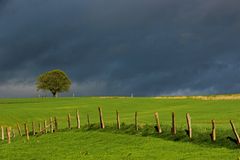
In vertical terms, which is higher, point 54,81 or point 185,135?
point 54,81

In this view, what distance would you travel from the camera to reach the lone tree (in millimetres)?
168500

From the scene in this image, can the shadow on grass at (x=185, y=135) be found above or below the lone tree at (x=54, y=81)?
below

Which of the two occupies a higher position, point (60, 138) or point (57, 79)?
point (57, 79)

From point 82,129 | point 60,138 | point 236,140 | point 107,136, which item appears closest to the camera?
point 236,140

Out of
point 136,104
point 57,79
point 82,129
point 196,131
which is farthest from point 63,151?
point 57,79

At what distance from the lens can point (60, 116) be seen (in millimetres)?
99562

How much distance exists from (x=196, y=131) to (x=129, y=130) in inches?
377

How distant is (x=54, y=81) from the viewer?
168 m

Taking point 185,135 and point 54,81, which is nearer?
point 185,135

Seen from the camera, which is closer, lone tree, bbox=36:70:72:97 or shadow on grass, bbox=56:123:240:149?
shadow on grass, bbox=56:123:240:149

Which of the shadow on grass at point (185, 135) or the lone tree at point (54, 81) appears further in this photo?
the lone tree at point (54, 81)

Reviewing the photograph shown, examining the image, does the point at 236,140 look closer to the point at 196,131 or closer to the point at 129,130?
the point at 196,131

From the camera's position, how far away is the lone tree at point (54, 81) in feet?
553

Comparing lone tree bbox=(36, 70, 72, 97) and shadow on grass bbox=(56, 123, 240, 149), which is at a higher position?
lone tree bbox=(36, 70, 72, 97)
